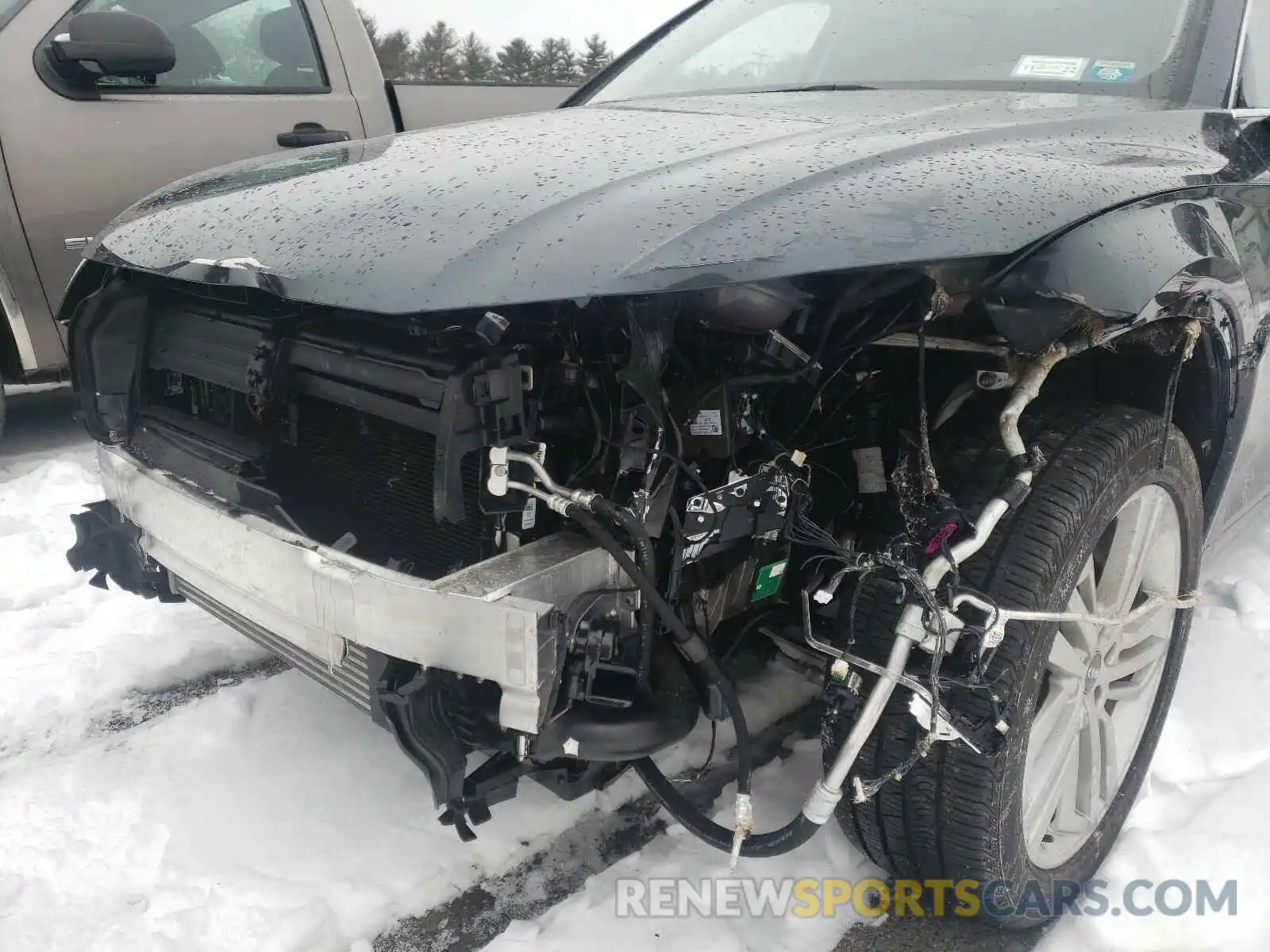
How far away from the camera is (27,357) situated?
358cm

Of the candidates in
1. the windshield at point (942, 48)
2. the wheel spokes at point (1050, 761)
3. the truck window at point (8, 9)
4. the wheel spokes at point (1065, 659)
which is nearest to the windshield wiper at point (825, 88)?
the windshield at point (942, 48)

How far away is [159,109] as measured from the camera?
3.62 metres

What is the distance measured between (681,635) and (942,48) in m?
1.71

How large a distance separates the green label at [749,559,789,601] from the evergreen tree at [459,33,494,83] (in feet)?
64.9

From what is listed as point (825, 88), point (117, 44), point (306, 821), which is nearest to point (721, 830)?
point (306, 821)

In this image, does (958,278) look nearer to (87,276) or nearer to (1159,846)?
(1159,846)

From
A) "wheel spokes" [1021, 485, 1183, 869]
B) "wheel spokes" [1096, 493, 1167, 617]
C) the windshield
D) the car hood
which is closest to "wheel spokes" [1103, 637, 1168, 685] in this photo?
"wheel spokes" [1021, 485, 1183, 869]

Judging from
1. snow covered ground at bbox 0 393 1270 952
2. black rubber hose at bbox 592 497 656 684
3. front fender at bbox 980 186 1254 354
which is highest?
front fender at bbox 980 186 1254 354

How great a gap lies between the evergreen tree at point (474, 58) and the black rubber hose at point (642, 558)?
19977mm

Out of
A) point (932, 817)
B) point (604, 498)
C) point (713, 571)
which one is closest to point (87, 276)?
point (604, 498)

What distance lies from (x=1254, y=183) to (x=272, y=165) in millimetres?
2038

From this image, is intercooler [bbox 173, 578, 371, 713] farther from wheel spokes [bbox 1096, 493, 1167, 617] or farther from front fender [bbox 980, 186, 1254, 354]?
wheel spokes [bbox 1096, 493, 1167, 617]

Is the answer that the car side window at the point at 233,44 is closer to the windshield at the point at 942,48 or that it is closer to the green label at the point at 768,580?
the windshield at the point at 942,48

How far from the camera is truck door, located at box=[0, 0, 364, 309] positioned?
11.2ft
